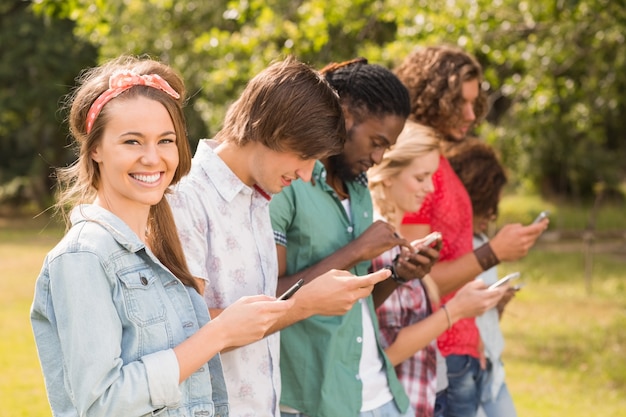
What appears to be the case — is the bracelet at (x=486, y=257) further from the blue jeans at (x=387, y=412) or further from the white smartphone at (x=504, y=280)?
the blue jeans at (x=387, y=412)

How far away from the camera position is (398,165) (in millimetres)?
3623

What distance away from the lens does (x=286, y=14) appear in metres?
9.97

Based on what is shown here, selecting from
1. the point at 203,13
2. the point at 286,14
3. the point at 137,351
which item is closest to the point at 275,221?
the point at 137,351

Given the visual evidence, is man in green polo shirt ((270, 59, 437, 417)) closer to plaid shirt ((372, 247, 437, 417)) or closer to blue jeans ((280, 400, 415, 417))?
blue jeans ((280, 400, 415, 417))

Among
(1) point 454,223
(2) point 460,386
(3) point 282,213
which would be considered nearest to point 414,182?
(1) point 454,223

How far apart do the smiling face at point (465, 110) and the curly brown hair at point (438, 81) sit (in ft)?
0.06

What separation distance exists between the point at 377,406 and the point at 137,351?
1.26m

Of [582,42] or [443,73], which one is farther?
[582,42]

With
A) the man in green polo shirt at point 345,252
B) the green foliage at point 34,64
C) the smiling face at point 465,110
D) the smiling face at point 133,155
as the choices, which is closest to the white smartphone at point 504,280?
the man in green polo shirt at point 345,252

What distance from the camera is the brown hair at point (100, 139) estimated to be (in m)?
2.21

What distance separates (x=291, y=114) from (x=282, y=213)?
421mm

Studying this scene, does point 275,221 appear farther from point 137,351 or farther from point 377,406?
point 137,351

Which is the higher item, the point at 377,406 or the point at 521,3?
the point at 521,3

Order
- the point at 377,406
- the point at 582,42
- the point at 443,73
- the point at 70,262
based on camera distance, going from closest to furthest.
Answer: the point at 70,262 → the point at 377,406 → the point at 443,73 → the point at 582,42
